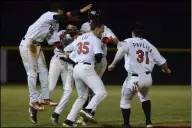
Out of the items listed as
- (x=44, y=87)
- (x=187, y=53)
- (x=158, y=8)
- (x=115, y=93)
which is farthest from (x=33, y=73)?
(x=158, y=8)

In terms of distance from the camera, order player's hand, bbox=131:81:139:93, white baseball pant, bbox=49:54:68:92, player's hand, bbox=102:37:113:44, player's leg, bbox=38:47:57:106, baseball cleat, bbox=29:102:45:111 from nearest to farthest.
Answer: player's hand, bbox=131:81:139:93, player's hand, bbox=102:37:113:44, baseball cleat, bbox=29:102:45:111, player's leg, bbox=38:47:57:106, white baseball pant, bbox=49:54:68:92

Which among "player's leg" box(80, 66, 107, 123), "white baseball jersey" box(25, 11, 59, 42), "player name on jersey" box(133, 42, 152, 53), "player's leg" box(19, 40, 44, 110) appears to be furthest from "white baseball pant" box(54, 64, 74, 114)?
"player name on jersey" box(133, 42, 152, 53)

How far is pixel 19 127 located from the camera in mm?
7707

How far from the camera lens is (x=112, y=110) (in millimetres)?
10477

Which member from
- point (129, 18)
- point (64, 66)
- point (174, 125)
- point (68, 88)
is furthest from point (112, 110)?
point (129, 18)

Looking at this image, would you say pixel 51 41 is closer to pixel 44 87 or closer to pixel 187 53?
pixel 44 87

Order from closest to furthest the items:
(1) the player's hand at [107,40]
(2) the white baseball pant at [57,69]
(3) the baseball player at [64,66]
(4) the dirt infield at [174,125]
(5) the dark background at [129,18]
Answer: (4) the dirt infield at [174,125] → (1) the player's hand at [107,40] → (3) the baseball player at [64,66] → (2) the white baseball pant at [57,69] → (5) the dark background at [129,18]

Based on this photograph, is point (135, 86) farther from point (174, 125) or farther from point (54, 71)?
point (54, 71)

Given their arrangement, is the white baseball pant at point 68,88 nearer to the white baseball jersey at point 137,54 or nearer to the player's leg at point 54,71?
the player's leg at point 54,71

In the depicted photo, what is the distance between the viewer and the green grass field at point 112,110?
863 cm

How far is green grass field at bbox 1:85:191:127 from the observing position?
8.63m

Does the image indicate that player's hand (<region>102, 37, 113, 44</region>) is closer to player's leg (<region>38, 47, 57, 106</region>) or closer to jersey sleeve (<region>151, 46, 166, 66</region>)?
jersey sleeve (<region>151, 46, 166, 66</region>)

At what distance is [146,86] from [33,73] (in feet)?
6.83

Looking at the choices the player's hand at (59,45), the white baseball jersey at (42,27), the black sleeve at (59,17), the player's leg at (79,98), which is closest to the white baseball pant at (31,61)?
the white baseball jersey at (42,27)
